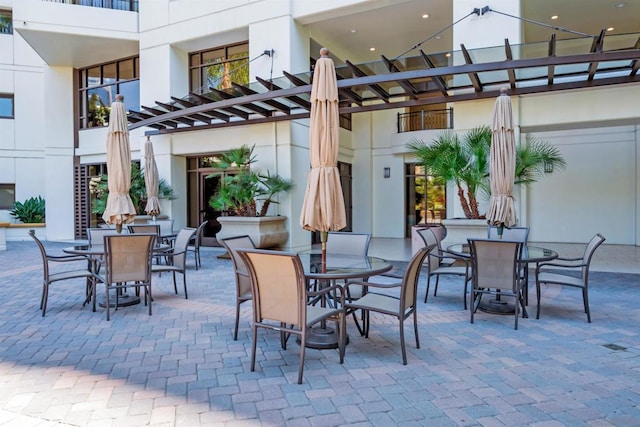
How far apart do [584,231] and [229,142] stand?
11003 mm

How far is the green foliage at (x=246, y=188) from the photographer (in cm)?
979

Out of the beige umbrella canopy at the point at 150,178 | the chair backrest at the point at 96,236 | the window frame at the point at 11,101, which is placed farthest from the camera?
the window frame at the point at 11,101

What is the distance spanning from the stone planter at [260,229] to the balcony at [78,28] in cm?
739

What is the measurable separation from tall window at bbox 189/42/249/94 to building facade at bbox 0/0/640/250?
A: 4cm

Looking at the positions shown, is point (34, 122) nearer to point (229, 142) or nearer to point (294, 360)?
point (229, 142)

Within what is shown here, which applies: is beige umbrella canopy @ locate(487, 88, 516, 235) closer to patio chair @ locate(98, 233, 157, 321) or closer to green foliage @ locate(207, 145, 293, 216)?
patio chair @ locate(98, 233, 157, 321)

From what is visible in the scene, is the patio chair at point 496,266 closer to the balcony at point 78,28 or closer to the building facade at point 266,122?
the building facade at point 266,122

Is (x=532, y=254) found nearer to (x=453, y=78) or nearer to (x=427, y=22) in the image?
(x=453, y=78)

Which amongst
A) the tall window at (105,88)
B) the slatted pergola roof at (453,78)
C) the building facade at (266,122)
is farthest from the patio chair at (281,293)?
the tall window at (105,88)

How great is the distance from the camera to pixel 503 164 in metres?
5.59

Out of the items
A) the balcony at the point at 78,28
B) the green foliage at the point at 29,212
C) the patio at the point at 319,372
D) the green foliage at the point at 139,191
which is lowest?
the patio at the point at 319,372

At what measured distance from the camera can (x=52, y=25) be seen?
39.7 ft

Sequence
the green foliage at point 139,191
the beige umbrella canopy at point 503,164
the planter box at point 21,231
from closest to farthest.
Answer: the beige umbrella canopy at point 503,164, the green foliage at point 139,191, the planter box at point 21,231

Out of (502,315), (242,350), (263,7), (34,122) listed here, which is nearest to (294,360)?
(242,350)
